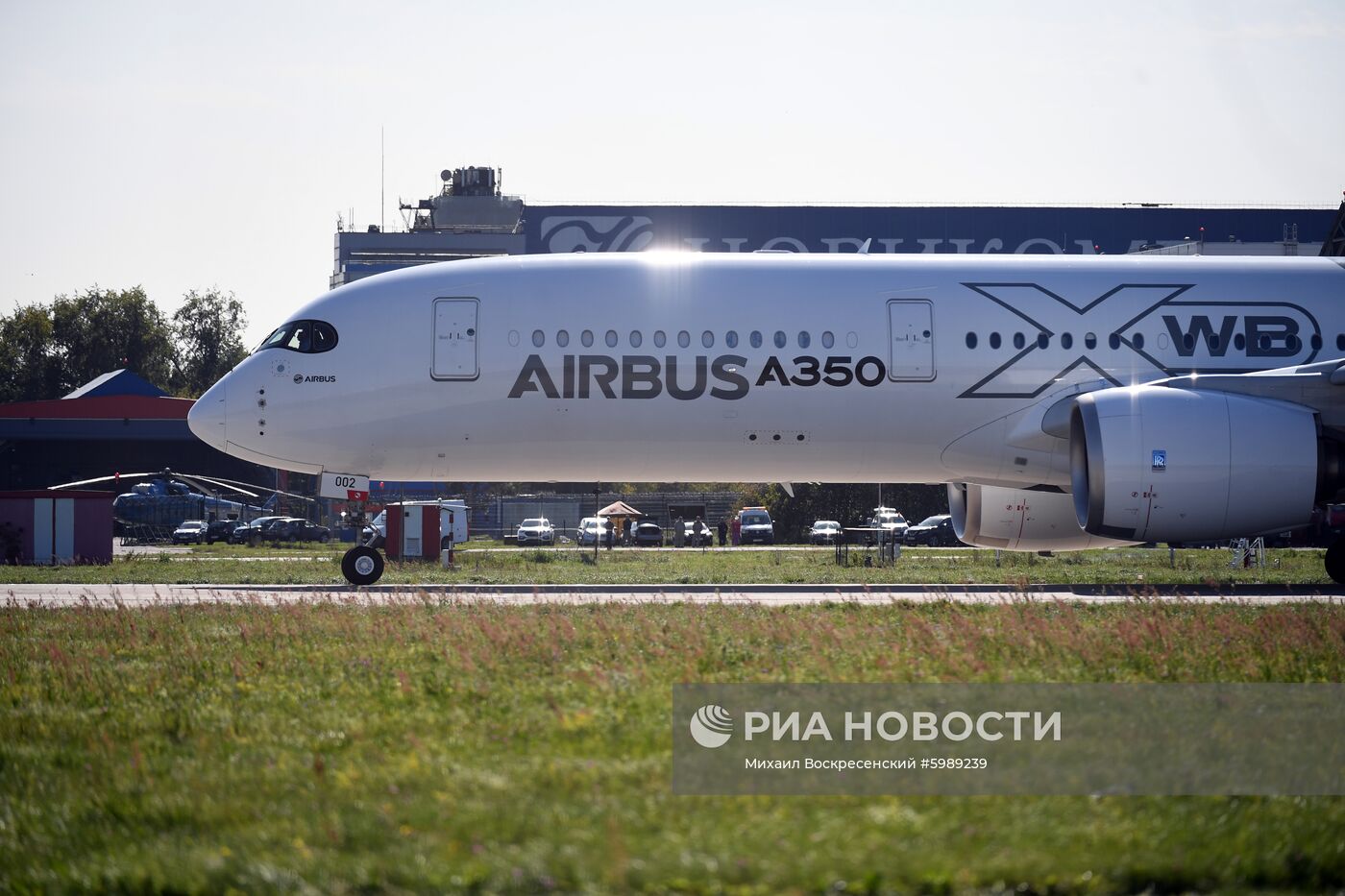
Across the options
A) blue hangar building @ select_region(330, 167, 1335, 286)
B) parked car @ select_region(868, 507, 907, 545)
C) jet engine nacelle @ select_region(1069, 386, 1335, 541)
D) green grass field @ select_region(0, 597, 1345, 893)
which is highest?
blue hangar building @ select_region(330, 167, 1335, 286)

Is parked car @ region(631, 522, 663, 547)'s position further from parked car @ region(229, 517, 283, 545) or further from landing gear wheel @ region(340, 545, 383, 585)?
landing gear wheel @ region(340, 545, 383, 585)

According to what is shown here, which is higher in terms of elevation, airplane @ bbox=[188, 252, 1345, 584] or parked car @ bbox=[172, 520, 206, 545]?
airplane @ bbox=[188, 252, 1345, 584]

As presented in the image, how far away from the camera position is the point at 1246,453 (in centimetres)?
1895

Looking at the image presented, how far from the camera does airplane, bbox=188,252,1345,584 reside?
20906 millimetres

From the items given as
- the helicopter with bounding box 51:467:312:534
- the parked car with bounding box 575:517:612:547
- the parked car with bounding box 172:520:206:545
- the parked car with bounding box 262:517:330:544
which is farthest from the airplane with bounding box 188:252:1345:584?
the helicopter with bounding box 51:467:312:534

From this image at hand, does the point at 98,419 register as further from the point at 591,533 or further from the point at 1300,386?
the point at 1300,386

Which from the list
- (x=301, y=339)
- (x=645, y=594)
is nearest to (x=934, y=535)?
(x=645, y=594)

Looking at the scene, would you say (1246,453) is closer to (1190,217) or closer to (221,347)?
(1190,217)

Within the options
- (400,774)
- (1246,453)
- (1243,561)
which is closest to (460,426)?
(1246,453)

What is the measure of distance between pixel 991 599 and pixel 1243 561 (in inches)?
587

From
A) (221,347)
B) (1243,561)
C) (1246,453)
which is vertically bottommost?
(1243,561)

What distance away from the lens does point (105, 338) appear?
121 m

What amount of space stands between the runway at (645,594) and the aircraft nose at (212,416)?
2525 mm

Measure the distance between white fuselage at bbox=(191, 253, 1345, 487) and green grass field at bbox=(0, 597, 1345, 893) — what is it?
7.10 metres
